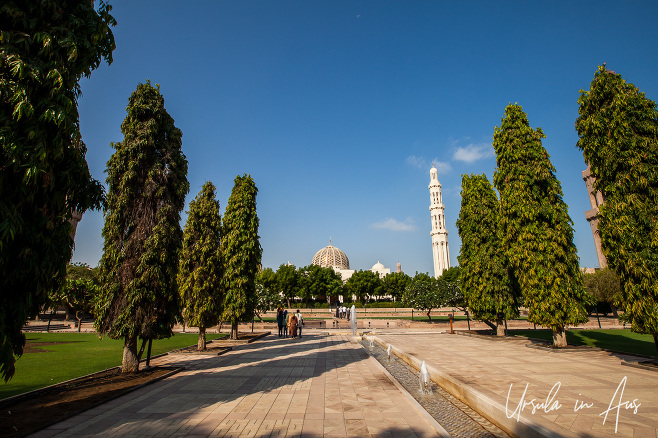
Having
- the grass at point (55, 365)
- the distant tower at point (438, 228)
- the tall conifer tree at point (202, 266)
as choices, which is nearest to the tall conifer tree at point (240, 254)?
the tall conifer tree at point (202, 266)

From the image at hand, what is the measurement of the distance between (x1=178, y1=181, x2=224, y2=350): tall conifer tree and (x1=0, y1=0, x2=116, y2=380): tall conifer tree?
10.9 m

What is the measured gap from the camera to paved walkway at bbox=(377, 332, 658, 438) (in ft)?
18.5

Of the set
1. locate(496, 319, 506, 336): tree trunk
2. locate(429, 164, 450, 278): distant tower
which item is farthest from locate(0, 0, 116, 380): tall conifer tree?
locate(429, 164, 450, 278): distant tower

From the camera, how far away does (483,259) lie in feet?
73.4

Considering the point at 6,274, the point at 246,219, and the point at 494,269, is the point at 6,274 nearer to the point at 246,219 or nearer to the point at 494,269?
the point at 246,219

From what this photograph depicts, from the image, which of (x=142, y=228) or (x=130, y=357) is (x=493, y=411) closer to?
(x=130, y=357)

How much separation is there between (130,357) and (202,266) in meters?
6.73

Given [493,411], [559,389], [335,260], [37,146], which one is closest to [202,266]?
[37,146]

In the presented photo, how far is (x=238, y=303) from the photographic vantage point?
65.3 feet

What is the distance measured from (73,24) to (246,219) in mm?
15857

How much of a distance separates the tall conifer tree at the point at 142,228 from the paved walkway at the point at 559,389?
9.14 metres

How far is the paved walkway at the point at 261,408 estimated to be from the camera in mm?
5812

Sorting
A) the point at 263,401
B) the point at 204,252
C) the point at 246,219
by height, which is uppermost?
the point at 246,219

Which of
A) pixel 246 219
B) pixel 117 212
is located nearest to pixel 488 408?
pixel 117 212
